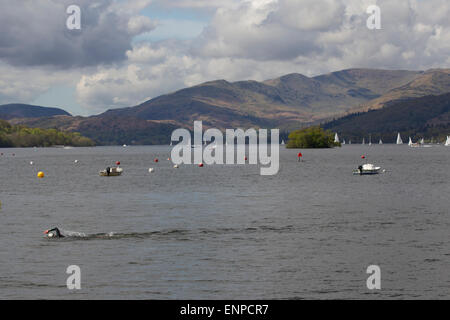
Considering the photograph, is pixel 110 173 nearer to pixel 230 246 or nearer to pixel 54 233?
pixel 54 233

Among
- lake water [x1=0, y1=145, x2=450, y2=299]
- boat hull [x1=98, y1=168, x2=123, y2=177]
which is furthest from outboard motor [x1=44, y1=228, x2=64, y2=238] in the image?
boat hull [x1=98, y1=168, x2=123, y2=177]

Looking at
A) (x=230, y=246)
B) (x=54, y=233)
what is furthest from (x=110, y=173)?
(x=230, y=246)

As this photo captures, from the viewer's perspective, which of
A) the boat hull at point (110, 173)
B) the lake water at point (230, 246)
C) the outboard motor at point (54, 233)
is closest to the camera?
the lake water at point (230, 246)

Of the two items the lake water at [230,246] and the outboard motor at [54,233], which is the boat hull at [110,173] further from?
the outboard motor at [54,233]

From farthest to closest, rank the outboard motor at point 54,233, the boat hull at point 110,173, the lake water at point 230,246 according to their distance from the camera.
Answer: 1. the boat hull at point 110,173
2. the outboard motor at point 54,233
3. the lake water at point 230,246

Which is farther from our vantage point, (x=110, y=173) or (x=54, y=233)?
(x=110, y=173)

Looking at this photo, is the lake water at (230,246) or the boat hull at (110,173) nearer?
the lake water at (230,246)

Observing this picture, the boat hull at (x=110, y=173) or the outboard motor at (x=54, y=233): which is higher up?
the boat hull at (x=110, y=173)

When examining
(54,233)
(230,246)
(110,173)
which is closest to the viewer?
(230,246)

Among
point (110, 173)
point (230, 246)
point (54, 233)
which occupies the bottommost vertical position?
point (230, 246)

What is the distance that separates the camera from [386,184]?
12638 centimetres

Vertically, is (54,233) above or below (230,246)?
above

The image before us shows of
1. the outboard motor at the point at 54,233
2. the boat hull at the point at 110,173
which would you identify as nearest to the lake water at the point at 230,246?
the outboard motor at the point at 54,233

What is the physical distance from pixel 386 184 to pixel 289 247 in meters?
77.2
